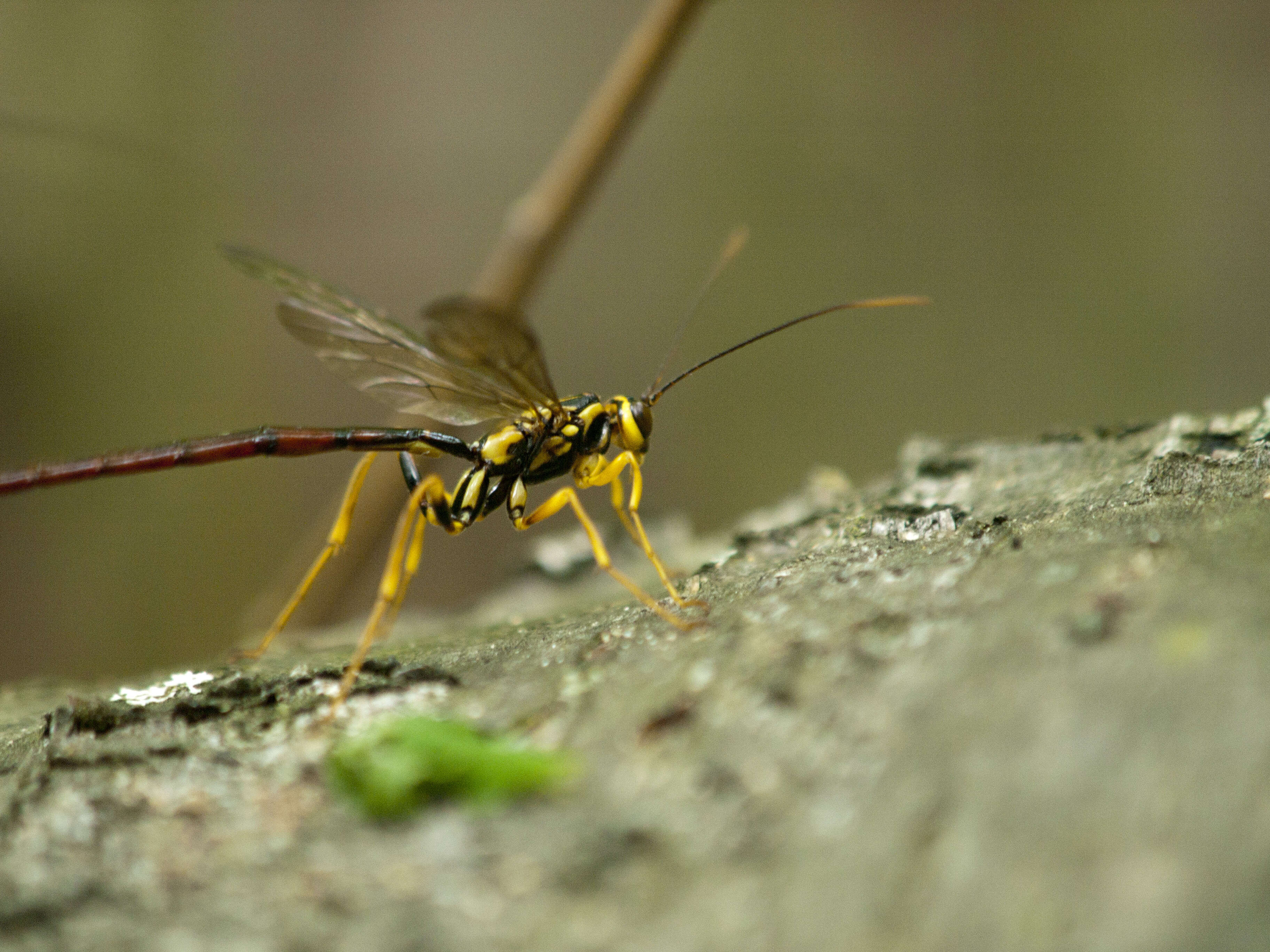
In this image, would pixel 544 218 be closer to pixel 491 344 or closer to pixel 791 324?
pixel 491 344

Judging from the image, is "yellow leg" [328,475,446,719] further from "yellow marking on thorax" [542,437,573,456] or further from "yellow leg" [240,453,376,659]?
"yellow marking on thorax" [542,437,573,456]

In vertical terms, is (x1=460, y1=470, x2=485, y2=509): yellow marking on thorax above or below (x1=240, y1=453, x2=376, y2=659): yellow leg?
above

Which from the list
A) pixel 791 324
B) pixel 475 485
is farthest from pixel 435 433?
pixel 791 324

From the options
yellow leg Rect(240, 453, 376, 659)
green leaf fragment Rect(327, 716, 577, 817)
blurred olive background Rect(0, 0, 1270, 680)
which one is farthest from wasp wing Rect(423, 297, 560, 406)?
blurred olive background Rect(0, 0, 1270, 680)

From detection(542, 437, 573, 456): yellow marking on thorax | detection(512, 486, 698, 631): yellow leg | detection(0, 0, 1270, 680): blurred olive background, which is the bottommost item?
detection(512, 486, 698, 631): yellow leg

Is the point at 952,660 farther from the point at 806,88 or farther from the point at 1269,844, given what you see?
the point at 806,88

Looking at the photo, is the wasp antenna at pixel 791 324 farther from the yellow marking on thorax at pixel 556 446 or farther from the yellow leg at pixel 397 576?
the yellow leg at pixel 397 576

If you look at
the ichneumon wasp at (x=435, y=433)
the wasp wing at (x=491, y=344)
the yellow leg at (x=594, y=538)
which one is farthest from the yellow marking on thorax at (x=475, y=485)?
the wasp wing at (x=491, y=344)

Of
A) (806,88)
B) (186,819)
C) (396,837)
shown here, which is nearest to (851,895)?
(396,837)
